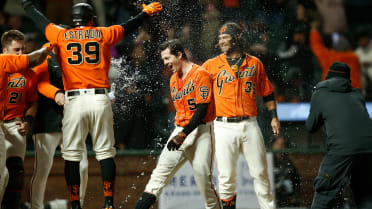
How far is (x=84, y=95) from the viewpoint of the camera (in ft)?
19.6

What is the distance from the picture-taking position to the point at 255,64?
22.3 feet

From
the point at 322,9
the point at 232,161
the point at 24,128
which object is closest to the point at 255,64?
the point at 232,161

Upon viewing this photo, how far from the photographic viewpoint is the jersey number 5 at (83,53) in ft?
19.8

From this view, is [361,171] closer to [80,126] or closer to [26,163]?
[80,126]

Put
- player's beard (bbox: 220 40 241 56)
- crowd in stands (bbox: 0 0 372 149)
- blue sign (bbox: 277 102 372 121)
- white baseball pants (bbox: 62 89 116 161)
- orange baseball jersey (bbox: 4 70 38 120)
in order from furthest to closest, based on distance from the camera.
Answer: blue sign (bbox: 277 102 372 121), crowd in stands (bbox: 0 0 372 149), orange baseball jersey (bbox: 4 70 38 120), player's beard (bbox: 220 40 241 56), white baseball pants (bbox: 62 89 116 161)

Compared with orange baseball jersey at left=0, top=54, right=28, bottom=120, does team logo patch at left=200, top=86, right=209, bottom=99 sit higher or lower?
lower

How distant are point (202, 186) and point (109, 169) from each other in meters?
1.02

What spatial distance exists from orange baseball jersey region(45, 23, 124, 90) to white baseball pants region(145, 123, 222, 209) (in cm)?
110

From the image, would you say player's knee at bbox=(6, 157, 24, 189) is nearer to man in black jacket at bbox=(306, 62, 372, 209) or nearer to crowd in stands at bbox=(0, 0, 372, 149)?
crowd in stands at bbox=(0, 0, 372, 149)

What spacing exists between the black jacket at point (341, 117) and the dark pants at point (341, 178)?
87mm

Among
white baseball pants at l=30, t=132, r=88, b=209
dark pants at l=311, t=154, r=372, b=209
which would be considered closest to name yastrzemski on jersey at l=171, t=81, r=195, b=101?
dark pants at l=311, t=154, r=372, b=209

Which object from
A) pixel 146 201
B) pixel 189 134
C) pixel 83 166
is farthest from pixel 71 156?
→ pixel 189 134

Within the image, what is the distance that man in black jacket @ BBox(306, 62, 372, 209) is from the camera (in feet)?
18.4

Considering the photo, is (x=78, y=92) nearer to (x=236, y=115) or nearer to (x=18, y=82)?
(x=18, y=82)
